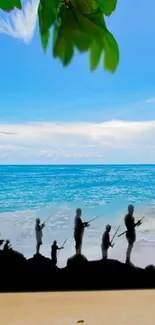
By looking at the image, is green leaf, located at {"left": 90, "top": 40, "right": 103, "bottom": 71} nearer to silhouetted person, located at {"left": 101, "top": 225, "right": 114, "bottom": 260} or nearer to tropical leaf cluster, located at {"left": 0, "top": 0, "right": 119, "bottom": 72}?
tropical leaf cluster, located at {"left": 0, "top": 0, "right": 119, "bottom": 72}

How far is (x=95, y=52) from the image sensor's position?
278mm

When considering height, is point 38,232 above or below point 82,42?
below

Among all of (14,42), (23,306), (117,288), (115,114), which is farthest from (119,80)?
(23,306)

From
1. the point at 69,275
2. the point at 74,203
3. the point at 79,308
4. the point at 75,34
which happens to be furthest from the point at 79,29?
the point at 69,275

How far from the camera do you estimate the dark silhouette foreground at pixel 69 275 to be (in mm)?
1862

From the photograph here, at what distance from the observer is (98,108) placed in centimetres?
191

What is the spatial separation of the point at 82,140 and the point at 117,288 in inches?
28.0

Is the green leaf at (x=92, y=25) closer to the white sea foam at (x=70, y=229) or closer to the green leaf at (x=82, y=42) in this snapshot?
the green leaf at (x=82, y=42)

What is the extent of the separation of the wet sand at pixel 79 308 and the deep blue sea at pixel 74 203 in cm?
17

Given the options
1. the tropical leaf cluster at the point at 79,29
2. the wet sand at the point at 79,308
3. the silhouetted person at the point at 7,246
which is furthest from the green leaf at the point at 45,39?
the silhouetted person at the point at 7,246

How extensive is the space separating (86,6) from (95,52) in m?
0.03

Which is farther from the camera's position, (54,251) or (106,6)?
(54,251)

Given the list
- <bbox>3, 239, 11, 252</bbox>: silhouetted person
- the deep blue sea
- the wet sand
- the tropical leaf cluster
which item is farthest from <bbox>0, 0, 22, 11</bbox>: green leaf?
<bbox>3, 239, 11, 252</bbox>: silhouetted person

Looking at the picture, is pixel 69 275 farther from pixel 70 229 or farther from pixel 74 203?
pixel 74 203
